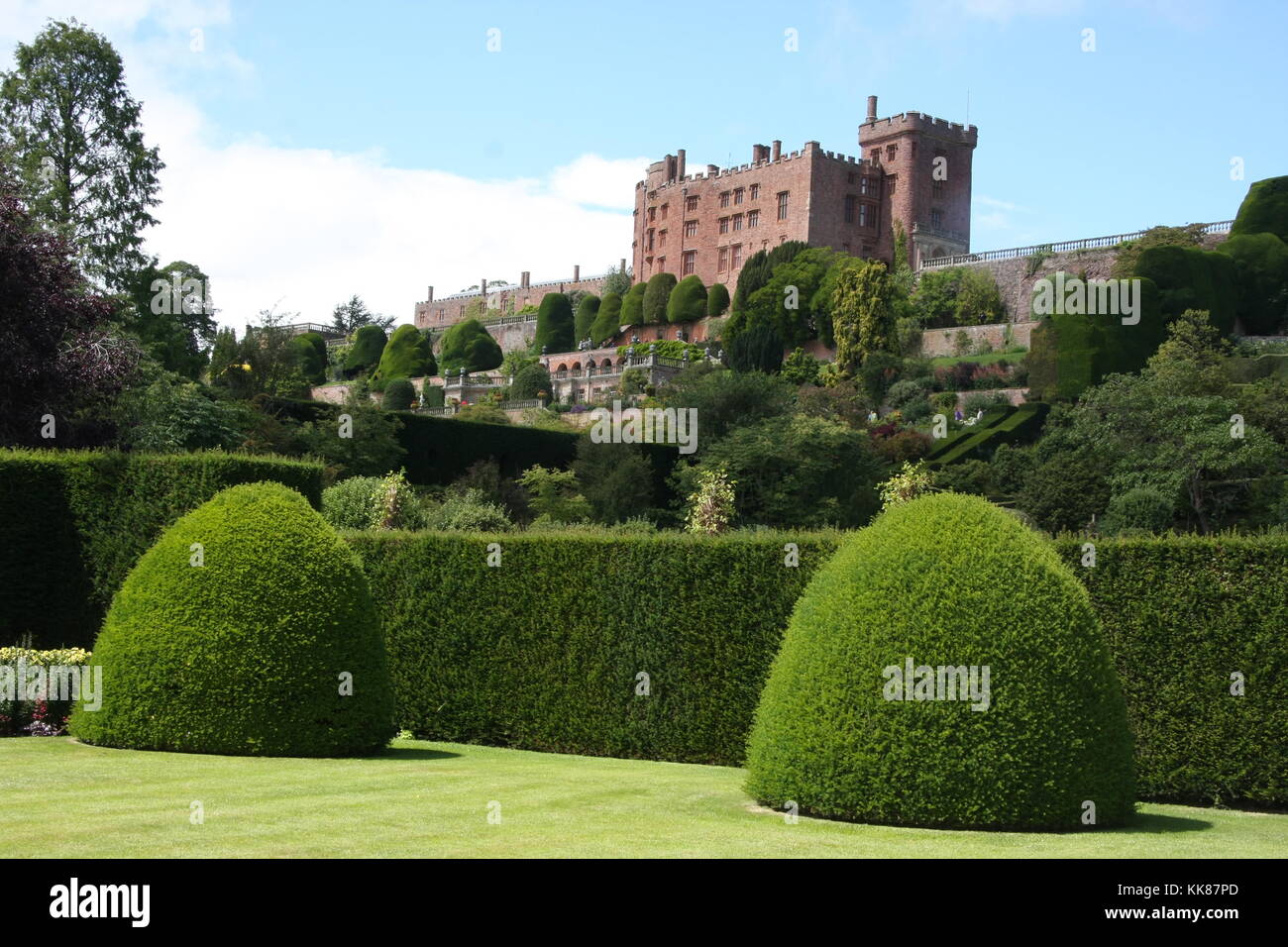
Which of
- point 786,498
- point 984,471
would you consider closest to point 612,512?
point 786,498

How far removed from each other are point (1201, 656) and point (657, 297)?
71329mm

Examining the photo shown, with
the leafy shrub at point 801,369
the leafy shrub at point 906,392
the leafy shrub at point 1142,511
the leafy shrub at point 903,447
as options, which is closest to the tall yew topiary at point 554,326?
the leafy shrub at point 801,369

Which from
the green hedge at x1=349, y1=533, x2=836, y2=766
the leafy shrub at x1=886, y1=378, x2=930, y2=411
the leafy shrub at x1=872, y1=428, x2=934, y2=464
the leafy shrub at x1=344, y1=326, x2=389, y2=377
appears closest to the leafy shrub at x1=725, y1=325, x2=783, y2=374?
the leafy shrub at x1=886, y1=378, x2=930, y2=411

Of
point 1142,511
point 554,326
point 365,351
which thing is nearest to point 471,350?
point 554,326

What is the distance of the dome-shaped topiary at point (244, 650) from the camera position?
1102cm

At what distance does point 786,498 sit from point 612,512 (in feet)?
18.1

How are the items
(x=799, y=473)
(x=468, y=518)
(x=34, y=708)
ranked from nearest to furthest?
(x=34, y=708)
(x=468, y=518)
(x=799, y=473)

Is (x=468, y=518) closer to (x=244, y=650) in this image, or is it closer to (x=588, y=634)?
(x=588, y=634)

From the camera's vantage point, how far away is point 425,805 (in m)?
8.31

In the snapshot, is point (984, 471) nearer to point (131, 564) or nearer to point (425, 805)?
point (131, 564)

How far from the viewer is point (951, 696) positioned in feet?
26.9

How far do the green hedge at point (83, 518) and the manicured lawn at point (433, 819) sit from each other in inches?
182

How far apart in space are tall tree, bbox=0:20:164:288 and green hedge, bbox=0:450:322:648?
1857 centimetres

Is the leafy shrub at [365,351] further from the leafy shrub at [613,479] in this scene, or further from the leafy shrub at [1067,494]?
the leafy shrub at [1067,494]
